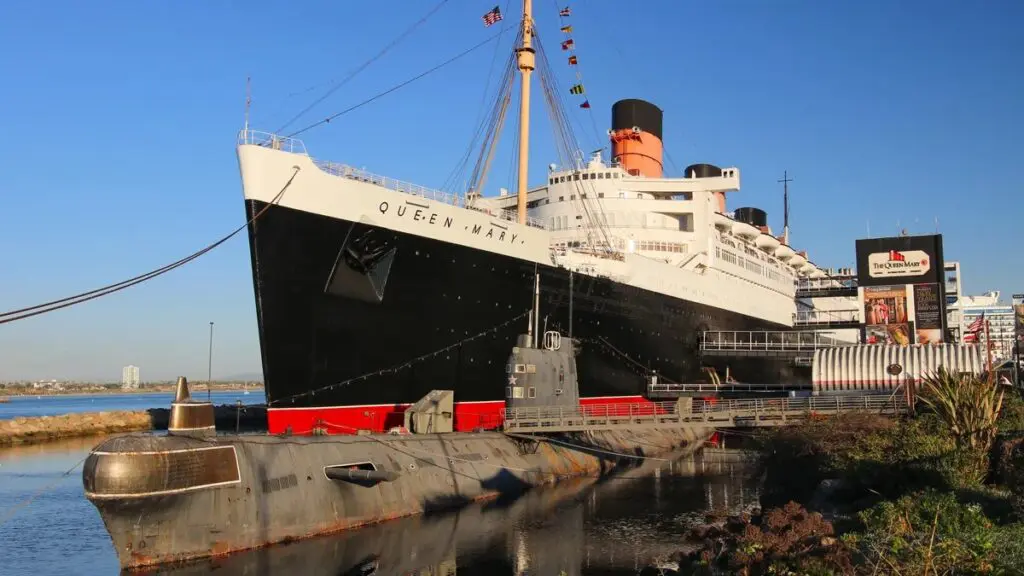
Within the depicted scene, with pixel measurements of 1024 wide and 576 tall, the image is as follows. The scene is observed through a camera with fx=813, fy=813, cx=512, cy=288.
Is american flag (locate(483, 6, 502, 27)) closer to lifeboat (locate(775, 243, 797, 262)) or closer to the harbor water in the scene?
the harbor water

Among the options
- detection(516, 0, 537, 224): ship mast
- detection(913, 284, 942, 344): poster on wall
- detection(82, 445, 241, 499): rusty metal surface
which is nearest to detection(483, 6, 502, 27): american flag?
detection(516, 0, 537, 224): ship mast

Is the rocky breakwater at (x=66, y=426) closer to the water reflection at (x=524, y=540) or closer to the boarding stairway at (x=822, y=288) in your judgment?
the water reflection at (x=524, y=540)

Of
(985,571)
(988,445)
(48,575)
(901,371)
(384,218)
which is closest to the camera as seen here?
(985,571)

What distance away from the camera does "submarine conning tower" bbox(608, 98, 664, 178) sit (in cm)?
4622

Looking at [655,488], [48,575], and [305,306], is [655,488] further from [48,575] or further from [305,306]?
[48,575]

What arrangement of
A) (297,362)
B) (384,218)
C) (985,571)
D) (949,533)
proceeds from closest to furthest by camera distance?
(985,571), (949,533), (297,362), (384,218)

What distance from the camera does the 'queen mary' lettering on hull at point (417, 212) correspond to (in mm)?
25594

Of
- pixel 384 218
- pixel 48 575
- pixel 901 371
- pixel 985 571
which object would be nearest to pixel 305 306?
pixel 384 218

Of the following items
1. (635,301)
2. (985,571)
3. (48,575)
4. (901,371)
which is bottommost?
(48,575)

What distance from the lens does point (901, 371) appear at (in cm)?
3406

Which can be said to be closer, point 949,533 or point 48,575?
point 949,533

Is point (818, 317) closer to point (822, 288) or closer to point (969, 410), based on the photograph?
point (822, 288)

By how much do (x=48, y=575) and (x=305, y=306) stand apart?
960 centimetres

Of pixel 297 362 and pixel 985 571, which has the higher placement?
pixel 297 362
